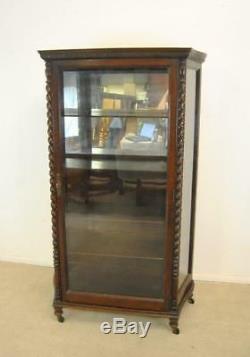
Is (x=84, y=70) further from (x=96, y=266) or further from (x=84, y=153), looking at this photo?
(x=96, y=266)

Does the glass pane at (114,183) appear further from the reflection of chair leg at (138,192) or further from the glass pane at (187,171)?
the glass pane at (187,171)

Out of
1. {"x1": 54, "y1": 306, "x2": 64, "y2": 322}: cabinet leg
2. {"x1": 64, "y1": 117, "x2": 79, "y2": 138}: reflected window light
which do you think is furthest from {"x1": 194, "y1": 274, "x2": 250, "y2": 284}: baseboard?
{"x1": 64, "y1": 117, "x2": 79, "y2": 138}: reflected window light

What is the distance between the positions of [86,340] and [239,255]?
1144 millimetres

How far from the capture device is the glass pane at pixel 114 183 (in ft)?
6.31

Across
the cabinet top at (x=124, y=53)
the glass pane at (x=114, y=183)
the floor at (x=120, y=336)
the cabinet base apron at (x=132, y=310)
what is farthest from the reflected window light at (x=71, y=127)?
the floor at (x=120, y=336)

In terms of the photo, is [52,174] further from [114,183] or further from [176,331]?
[176,331]

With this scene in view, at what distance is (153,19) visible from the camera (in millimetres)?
2238

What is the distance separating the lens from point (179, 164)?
1810 millimetres

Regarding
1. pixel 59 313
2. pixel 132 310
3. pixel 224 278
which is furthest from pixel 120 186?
pixel 224 278

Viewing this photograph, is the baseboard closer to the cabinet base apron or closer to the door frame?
the cabinet base apron

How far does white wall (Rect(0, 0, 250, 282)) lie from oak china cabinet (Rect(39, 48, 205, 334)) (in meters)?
0.25

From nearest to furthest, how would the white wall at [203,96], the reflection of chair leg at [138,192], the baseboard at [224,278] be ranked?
the reflection of chair leg at [138,192] → the white wall at [203,96] → the baseboard at [224,278]

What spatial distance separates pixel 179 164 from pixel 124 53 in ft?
1.91

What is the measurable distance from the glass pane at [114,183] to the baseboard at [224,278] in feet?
2.12
